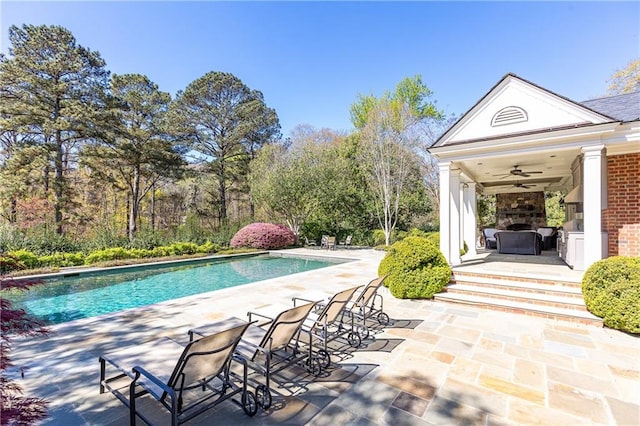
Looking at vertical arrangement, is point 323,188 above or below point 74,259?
above

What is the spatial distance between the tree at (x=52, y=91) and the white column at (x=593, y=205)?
19.0 metres

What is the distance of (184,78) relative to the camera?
20.8 metres

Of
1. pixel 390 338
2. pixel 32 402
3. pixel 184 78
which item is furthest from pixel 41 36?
pixel 390 338

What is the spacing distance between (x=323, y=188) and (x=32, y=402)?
16690 millimetres

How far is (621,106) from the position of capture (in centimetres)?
657

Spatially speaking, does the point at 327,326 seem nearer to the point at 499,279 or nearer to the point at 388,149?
the point at 499,279

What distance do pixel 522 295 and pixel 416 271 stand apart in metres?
2.06

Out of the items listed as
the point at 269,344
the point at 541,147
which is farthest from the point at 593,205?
the point at 269,344

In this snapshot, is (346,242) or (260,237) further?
(346,242)

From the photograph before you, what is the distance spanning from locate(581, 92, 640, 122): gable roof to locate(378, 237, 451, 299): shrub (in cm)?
452

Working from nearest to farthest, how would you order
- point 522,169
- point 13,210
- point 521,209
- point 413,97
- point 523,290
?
point 523,290, point 522,169, point 13,210, point 521,209, point 413,97

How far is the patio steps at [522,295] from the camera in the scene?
5344 mm

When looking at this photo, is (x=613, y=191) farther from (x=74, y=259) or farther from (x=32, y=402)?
(x=74, y=259)

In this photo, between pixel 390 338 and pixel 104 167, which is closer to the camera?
pixel 390 338
